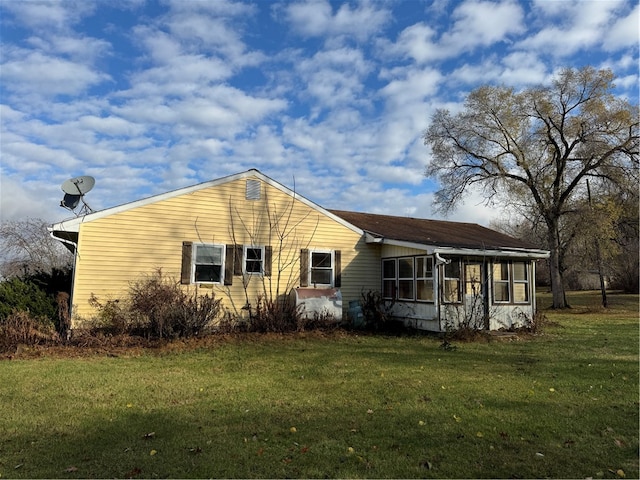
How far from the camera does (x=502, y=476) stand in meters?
3.73

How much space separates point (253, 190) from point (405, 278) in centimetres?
533

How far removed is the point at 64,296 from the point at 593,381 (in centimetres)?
1097

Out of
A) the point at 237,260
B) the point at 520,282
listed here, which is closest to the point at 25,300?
the point at 237,260

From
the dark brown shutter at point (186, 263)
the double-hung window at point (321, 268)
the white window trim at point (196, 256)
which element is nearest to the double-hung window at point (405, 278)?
the double-hung window at point (321, 268)

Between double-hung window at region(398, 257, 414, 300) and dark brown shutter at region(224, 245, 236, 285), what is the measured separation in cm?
513

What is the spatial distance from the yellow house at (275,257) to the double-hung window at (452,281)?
30 millimetres

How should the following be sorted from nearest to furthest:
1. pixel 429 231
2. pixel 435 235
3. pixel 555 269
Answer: pixel 435 235 → pixel 429 231 → pixel 555 269

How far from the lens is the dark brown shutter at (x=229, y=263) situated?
40.5 ft

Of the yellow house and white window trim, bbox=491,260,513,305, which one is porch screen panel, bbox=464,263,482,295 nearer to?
the yellow house

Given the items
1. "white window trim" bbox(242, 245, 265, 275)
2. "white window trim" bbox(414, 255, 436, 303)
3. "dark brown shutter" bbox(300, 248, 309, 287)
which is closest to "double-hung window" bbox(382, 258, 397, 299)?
"white window trim" bbox(414, 255, 436, 303)

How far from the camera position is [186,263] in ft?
39.4

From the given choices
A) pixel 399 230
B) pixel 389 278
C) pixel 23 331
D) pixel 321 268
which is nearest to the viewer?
pixel 23 331

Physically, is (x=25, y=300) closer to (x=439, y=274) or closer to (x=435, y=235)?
(x=439, y=274)

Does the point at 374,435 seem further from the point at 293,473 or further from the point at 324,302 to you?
the point at 324,302
